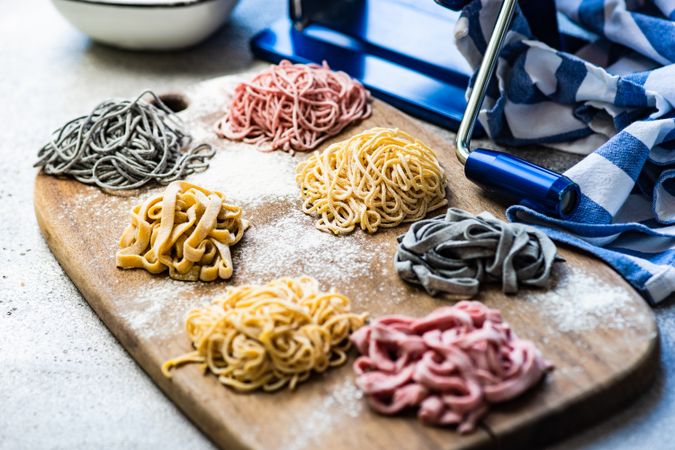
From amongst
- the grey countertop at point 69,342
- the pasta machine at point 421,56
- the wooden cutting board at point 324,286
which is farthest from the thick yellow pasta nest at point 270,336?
the pasta machine at point 421,56

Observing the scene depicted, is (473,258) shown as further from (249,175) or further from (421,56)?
(421,56)

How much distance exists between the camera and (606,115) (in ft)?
7.42

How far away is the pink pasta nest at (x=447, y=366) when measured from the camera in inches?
58.2

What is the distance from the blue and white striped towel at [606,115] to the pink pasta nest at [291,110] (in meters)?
0.36

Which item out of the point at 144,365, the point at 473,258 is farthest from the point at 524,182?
the point at 144,365

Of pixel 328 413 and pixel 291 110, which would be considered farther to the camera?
pixel 291 110

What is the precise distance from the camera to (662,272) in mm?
1804

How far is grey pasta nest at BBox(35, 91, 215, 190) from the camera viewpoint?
2145mm

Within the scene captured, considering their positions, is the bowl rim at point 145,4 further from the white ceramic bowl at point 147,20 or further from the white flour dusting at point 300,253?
the white flour dusting at point 300,253

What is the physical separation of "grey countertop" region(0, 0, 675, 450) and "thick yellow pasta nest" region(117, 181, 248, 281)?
0.63ft

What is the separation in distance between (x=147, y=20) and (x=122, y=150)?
67 centimetres

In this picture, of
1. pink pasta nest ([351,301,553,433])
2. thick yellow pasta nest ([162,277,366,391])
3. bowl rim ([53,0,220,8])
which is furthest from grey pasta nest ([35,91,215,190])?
pink pasta nest ([351,301,553,433])

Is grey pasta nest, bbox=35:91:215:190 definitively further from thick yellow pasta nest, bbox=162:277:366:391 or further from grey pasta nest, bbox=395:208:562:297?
grey pasta nest, bbox=395:208:562:297

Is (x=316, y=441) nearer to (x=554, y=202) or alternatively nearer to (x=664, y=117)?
(x=554, y=202)
